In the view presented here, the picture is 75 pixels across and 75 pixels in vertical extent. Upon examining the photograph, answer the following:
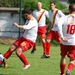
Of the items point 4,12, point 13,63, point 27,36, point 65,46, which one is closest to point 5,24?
point 4,12

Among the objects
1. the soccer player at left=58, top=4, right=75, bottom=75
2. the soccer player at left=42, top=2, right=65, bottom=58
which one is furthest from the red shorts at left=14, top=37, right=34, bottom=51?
the soccer player at left=42, top=2, right=65, bottom=58

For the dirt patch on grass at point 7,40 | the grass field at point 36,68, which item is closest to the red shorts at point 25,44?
the grass field at point 36,68

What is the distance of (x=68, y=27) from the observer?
30.0 feet

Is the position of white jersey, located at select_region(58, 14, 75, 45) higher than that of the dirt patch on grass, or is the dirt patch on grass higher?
white jersey, located at select_region(58, 14, 75, 45)

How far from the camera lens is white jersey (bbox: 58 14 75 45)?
9.12m

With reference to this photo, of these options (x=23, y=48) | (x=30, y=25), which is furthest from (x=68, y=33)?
(x=23, y=48)

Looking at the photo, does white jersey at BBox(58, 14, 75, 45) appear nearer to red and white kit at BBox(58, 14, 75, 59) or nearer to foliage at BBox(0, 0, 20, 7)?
Result: red and white kit at BBox(58, 14, 75, 59)

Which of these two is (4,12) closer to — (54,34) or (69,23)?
(54,34)

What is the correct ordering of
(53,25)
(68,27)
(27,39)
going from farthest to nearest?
(53,25) < (27,39) < (68,27)

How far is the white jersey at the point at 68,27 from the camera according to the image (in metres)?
9.12

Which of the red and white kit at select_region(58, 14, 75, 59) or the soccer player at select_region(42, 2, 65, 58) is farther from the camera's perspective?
the soccer player at select_region(42, 2, 65, 58)

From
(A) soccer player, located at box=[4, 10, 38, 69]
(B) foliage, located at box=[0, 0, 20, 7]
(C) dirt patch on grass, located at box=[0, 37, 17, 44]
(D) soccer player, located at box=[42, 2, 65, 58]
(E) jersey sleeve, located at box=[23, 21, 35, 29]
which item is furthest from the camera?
(B) foliage, located at box=[0, 0, 20, 7]

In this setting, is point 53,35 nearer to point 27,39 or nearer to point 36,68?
point 36,68

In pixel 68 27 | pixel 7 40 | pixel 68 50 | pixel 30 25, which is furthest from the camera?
pixel 7 40
